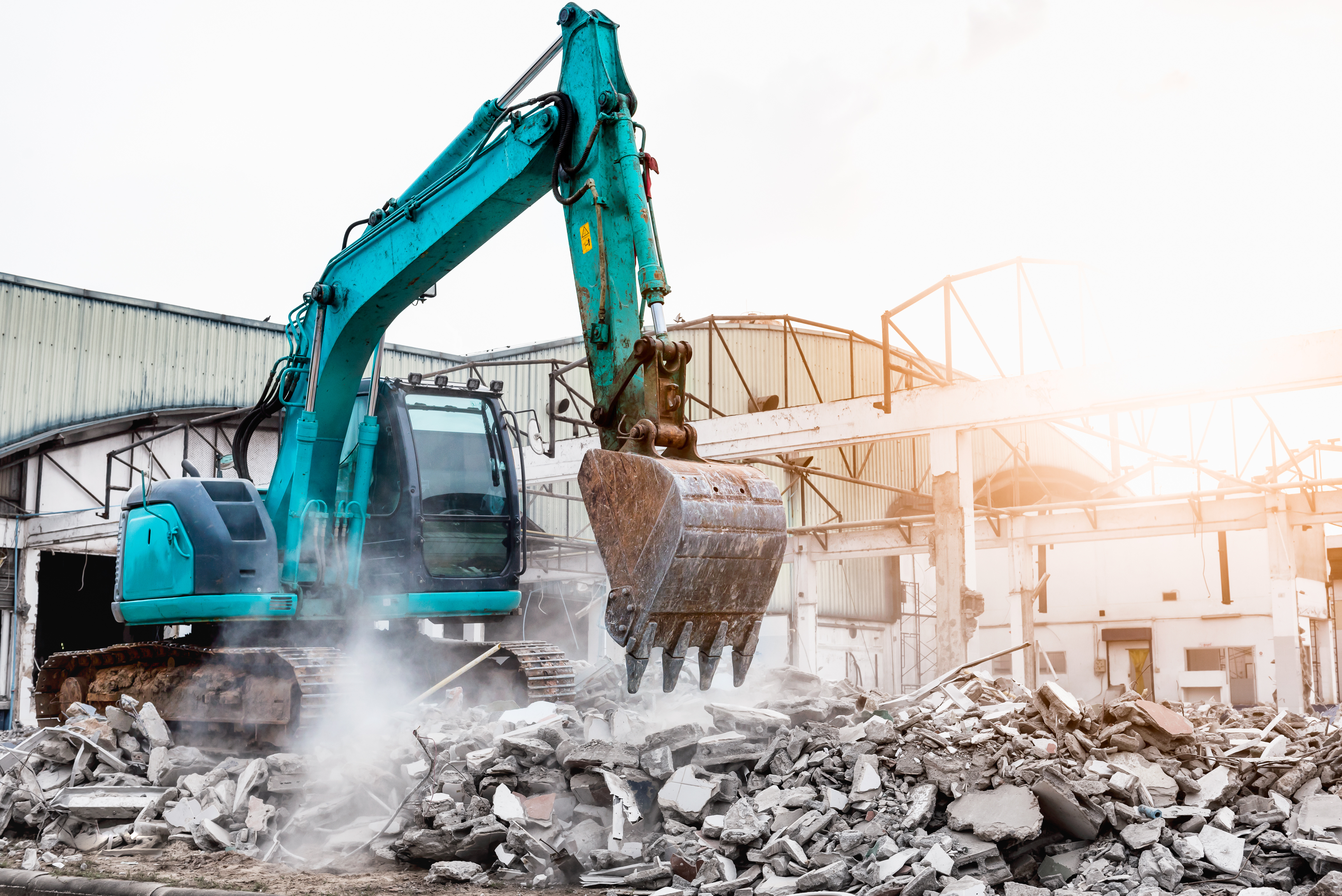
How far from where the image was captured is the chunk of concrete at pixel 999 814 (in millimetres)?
6641

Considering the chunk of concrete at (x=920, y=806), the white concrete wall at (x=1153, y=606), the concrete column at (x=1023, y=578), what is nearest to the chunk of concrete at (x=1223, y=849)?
the chunk of concrete at (x=920, y=806)

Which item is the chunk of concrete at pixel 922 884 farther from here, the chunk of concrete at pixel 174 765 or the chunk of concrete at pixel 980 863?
the chunk of concrete at pixel 174 765

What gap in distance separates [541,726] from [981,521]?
1759 cm

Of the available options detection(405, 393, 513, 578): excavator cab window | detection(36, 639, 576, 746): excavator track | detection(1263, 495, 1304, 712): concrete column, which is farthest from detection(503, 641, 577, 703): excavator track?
detection(1263, 495, 1304, 712): concrete column

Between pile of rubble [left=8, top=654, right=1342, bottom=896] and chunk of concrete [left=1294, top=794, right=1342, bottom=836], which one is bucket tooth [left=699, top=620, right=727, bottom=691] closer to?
pile of rubble [left=8, top=654, right=1342, bottom=896]

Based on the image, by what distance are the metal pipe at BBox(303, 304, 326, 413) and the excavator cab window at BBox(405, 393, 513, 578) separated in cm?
98

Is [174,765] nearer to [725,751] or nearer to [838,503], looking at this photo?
[725,751]

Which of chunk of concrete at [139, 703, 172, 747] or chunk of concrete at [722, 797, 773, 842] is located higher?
chunk of concrete at [139, 703, 172, 747]

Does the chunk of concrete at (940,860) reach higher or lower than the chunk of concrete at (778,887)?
higher

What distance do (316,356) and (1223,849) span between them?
7.68m

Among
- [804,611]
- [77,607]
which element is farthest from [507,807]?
[77,607]

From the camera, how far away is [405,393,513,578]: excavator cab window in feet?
35.3

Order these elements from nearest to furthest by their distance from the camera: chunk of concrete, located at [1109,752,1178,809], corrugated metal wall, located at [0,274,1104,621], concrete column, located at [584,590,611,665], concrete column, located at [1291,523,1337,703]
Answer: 1. chunk of concrete, located at [1109,752,1178,809]
2. concrete column, located at [1291,523,1337,703]
3. corrugated metal wall, located at [0,274,1104,621]
4. concrete column, located at [584,590,611,665]

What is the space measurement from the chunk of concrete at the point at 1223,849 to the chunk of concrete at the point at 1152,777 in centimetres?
53
